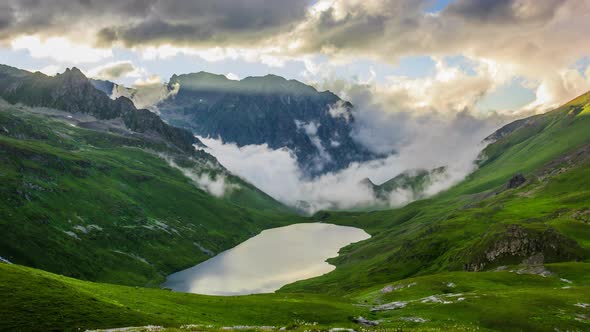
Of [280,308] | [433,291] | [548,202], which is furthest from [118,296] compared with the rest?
[548,202]

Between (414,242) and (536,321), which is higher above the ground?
(414,242)

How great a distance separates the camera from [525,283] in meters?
79.6

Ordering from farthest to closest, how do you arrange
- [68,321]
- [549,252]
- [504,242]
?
1. [504,242]
2. [549,252]
3. [68,321]

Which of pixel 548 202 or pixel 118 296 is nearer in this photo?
pixel 118 296

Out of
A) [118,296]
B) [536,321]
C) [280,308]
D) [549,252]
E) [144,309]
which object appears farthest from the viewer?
[549,252]

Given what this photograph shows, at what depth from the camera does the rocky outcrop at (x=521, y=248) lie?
4213 inches

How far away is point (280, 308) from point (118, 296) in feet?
84.2

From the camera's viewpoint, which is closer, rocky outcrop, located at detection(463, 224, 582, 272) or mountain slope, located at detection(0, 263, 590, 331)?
mountain slope, located at detection(0, 263, 590, 331)

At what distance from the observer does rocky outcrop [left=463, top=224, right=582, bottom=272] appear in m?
107

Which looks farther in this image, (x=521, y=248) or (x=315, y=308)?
(x=521, y=248)

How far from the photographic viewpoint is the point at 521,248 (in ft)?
376

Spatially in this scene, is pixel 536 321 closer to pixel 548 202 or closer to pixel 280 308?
pixel 280 308

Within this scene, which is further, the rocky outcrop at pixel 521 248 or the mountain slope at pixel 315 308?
the rocky outcrop at pixel 521 248

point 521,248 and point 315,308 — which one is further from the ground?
point 521,248
